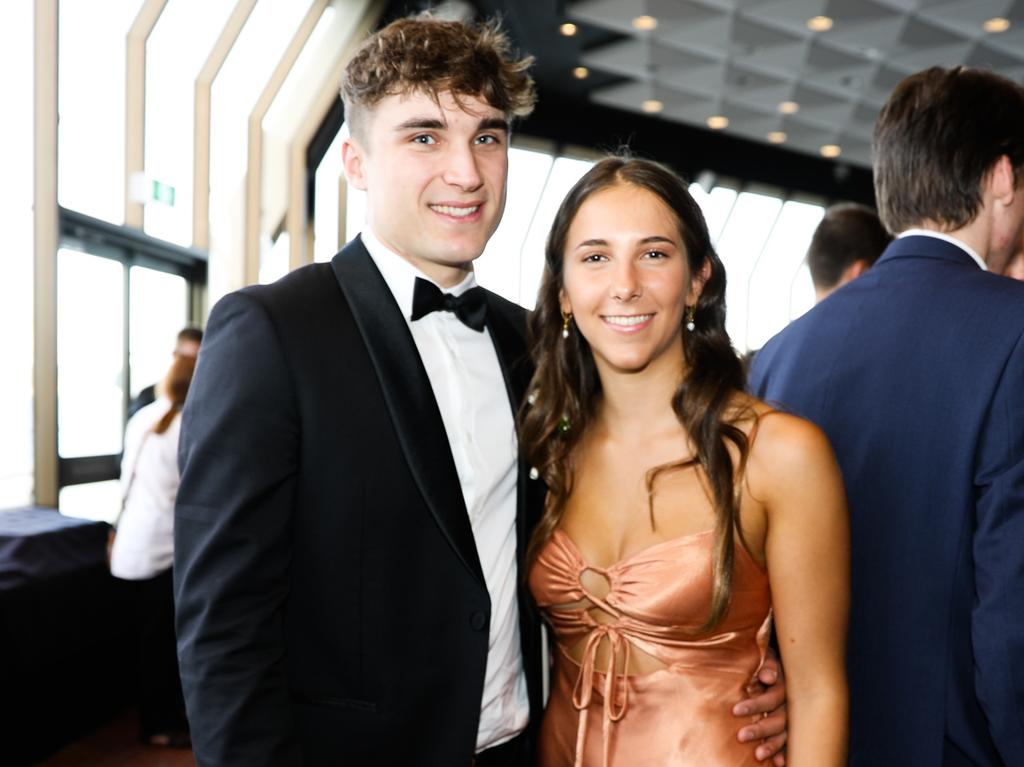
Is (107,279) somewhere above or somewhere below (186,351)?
above

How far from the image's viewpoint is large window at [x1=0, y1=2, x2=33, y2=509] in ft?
14.7

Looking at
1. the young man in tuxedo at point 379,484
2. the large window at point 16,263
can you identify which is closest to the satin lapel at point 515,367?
the young man in tuxedo at point 379,484

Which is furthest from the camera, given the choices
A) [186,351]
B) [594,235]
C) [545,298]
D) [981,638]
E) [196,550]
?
[186,351]

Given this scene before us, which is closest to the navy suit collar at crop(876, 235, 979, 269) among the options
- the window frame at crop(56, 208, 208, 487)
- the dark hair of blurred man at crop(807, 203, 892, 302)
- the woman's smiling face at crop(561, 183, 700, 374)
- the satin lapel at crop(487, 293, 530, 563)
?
the woman's smiling face at crop(561, 183, 700, 374)

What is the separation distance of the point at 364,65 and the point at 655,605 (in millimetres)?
1199

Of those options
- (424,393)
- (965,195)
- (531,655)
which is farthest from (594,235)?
(531,655)

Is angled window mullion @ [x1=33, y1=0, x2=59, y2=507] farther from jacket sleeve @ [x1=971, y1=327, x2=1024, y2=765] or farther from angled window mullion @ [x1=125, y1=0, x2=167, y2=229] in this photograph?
jacket sleeve @ [x1=971, y1=327, x2=1024, y2=765]

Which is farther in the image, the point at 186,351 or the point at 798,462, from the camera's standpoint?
the point at 186,351

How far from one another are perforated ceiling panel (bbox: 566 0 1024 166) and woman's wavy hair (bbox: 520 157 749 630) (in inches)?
279

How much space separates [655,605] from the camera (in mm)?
1706

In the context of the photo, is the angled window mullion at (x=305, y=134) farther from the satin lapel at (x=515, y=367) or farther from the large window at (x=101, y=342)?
the satin lapel at (x=515, y=367)

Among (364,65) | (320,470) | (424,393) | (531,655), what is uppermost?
(364,65)

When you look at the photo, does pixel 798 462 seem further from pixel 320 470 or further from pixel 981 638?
pixel 320 470

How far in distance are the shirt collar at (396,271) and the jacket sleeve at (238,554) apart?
38 cm
